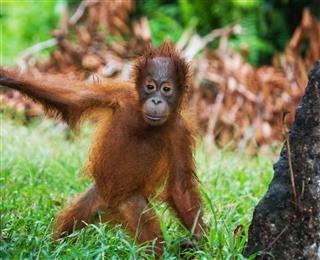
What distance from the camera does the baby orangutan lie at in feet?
12.5

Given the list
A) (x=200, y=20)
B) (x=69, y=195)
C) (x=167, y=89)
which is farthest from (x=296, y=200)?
(x=200, y=20)

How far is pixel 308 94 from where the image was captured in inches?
121

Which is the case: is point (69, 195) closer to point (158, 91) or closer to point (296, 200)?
point (158, 91)

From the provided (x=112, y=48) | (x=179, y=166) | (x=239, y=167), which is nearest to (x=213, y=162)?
(x=239, y=167)

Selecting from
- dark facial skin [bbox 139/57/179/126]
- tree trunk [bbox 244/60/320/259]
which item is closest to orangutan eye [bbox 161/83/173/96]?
dark facial skin [bbox 139/57/179/126]

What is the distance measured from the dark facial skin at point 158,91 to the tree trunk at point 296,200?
0.94m

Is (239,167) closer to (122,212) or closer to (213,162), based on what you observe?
(213,162)

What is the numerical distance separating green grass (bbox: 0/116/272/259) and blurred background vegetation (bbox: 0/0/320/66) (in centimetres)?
329

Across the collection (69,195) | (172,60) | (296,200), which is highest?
(172,60)

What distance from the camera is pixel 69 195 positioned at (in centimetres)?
480

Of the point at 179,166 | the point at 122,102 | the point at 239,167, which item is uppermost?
the point at 122,102

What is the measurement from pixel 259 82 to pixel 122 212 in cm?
489

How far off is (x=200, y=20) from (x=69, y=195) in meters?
6.57

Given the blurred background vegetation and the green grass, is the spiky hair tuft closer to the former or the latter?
the green grass
